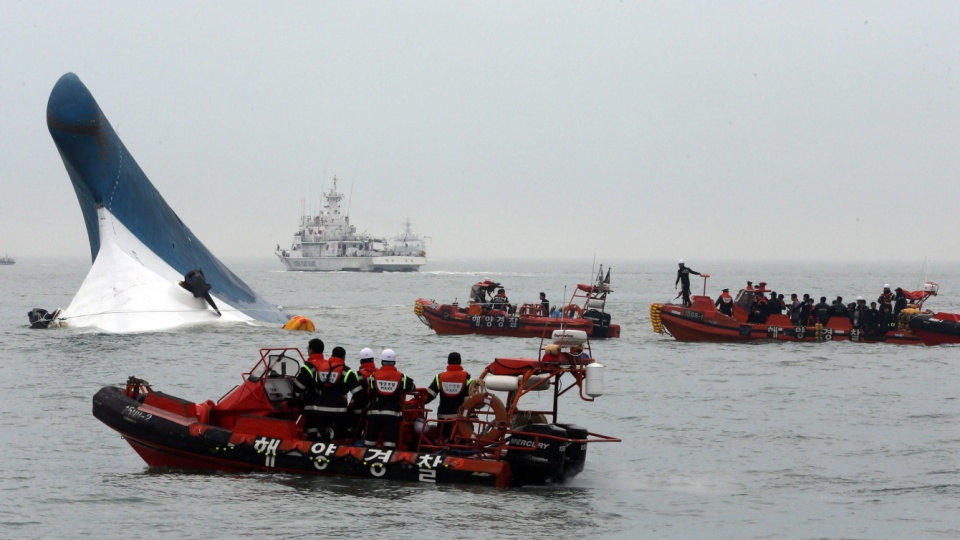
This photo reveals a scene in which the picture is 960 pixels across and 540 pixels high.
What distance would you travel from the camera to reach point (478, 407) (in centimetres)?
1473

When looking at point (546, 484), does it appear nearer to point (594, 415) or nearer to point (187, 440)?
point (187, 440)

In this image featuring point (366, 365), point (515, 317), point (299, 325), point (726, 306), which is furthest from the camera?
point (299, 325)

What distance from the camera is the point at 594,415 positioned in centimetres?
2209

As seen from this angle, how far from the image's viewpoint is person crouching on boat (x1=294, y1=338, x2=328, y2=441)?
14.4m

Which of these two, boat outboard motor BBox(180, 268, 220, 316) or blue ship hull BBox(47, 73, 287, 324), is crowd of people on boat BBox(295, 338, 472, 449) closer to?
boat outboard motor BBox(180, 268, 220, 316)

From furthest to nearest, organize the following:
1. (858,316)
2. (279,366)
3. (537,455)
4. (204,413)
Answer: (858,316) < (204,413) < (279,366) < (537,455)

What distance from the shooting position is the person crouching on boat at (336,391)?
1434 cm

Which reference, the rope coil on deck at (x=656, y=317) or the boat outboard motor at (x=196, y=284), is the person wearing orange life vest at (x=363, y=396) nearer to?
the boat outboard motor at (x=196, y=284)

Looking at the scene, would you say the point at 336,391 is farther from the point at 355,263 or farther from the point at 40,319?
the point at 355,263

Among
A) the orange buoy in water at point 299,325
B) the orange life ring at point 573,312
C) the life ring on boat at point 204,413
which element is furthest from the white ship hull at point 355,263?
the life ring on boat at point 204,413

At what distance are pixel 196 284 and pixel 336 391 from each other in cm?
2336

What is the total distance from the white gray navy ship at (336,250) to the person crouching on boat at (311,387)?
121m

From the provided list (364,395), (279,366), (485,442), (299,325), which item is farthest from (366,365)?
(299,325)

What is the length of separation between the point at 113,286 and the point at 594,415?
19886mm
